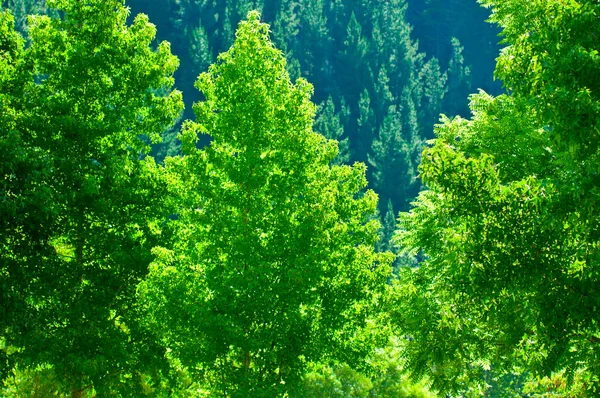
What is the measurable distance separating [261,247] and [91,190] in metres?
3.83

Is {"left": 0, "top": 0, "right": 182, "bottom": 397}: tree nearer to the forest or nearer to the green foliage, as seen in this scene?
the forest

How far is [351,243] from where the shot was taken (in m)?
15.1

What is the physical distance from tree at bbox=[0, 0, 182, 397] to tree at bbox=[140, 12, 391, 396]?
3.87 ft

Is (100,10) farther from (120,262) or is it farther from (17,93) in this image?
(120,262)

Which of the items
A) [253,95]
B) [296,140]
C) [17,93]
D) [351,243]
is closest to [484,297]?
[351,243]

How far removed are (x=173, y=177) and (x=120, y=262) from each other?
7.68 ft

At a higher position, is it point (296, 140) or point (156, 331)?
point (296, 140)

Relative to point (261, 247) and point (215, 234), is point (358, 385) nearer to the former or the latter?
point (261, 247)

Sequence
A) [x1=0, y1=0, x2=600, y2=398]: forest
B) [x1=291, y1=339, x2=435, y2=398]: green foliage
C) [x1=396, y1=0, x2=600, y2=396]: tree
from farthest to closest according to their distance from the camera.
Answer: [x1=291, y1=339, x2=435, y2=398]: green foliage < [x1=0, y1=0, x2=600, y2=398]: forest < [x1=396, y1=0, x2=600, y2=396]: tree

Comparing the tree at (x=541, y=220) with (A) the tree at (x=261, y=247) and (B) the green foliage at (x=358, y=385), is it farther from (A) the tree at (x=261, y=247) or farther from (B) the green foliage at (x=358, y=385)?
(B) the green foliage at (x=358, y=385)

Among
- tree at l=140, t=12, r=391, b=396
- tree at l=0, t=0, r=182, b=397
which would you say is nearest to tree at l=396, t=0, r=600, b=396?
tree at l=140, t=12, r=391, b=396

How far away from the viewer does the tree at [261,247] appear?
13.4 meters

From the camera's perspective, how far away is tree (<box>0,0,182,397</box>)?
13.8 meters

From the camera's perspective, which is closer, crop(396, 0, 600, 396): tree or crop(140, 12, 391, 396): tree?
crop(396, 0, 600, 396): tree
